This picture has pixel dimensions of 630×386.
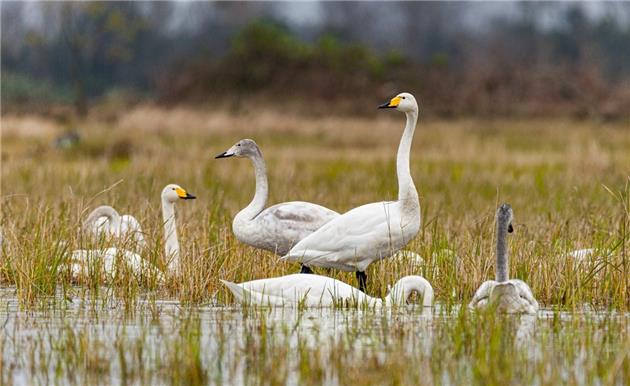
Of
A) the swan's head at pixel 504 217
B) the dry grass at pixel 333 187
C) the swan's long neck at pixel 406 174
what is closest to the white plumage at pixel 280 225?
the dry grass at pixel 333 187

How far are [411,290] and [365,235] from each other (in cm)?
68

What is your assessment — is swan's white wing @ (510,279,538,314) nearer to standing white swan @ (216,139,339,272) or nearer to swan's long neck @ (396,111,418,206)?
swan's long neck @ (396,111,418,206)

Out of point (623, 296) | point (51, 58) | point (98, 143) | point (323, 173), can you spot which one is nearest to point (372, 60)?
point (98, 143)

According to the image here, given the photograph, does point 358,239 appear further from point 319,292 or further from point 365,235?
point 319,292

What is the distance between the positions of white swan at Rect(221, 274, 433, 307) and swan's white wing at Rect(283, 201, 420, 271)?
59 cm

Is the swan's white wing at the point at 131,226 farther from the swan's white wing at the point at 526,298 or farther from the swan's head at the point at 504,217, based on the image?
the swan's white wing at the point at 526,298

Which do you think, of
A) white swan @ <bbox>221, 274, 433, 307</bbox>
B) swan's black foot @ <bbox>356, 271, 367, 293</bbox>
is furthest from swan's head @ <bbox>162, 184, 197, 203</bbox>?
white swan @ <bbox>221, 274, 433, 307</bbox>

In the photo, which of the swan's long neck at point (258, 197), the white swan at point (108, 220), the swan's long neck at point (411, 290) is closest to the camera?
the swan's long neck at point (411, 290)

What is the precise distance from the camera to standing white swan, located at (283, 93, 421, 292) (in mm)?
7543

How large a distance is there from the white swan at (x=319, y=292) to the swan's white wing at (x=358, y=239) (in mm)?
587

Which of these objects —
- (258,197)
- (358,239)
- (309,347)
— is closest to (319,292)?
(358,239)

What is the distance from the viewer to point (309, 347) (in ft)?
18.7

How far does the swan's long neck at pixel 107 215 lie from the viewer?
959 cm

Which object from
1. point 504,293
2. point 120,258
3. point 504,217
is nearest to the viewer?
point 504,293
